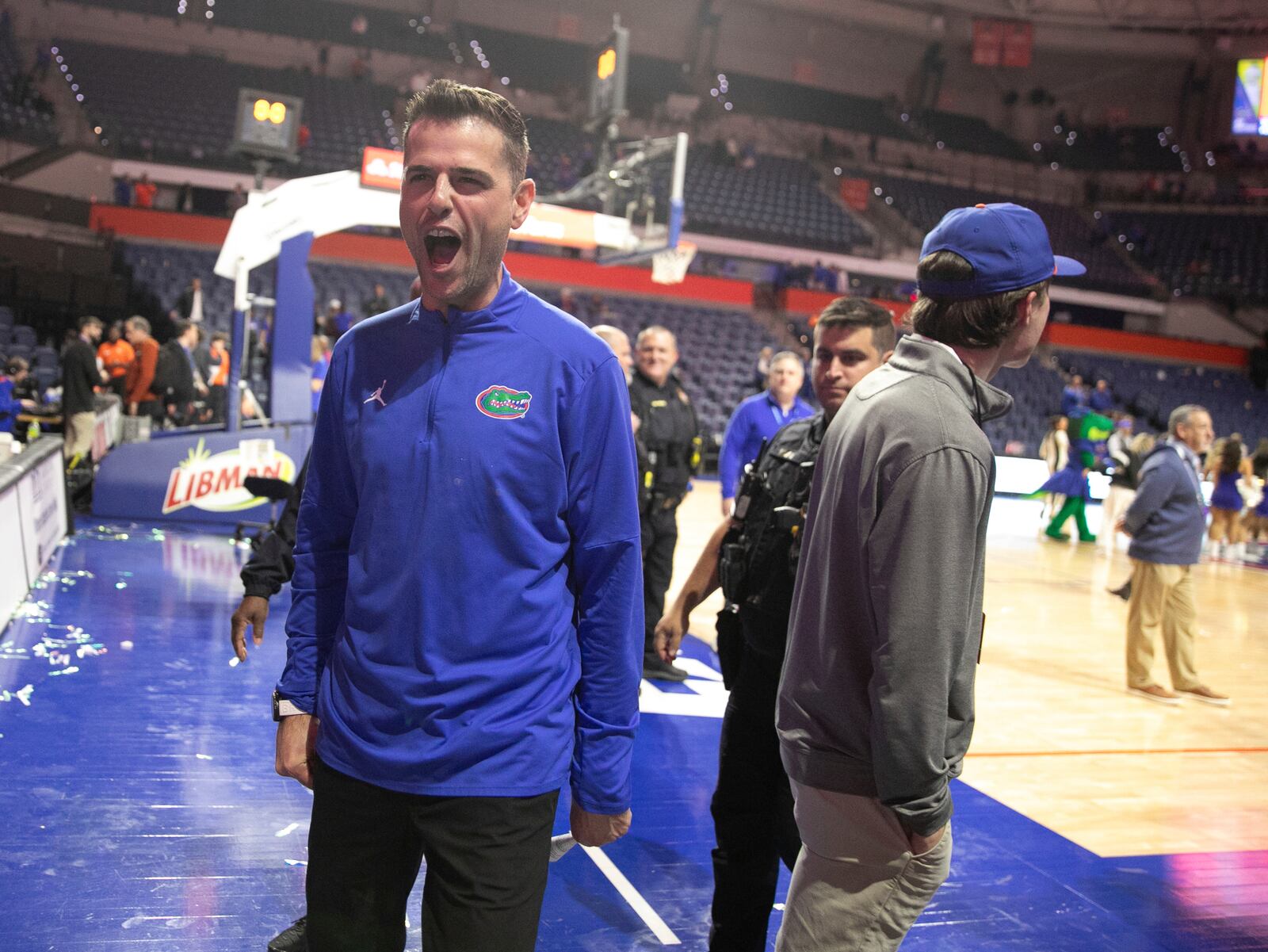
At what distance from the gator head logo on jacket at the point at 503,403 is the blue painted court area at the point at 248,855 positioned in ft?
6.94

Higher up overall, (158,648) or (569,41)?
(569,41)

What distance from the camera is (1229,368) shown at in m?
29.2

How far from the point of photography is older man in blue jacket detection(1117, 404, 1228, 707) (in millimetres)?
6570

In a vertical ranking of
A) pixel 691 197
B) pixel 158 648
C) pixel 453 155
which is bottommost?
pixel 158 648

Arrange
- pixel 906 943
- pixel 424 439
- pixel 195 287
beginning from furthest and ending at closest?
1. pixel 195 287
2. pixel 906 943
3. pixel 424 439

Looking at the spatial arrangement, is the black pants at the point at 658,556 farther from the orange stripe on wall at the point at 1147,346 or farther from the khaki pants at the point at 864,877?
the orange stripe on wall at the point at 1147,346

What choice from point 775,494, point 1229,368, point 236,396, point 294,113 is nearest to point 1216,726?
point 775,494

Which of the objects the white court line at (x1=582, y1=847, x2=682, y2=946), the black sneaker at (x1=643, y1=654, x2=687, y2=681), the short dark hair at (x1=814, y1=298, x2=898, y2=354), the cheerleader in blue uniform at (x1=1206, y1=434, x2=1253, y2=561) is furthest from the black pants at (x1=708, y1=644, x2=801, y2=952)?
the cheerleader in blue uniform at (x1=1206, y1=434, x2=1253, y2=561)

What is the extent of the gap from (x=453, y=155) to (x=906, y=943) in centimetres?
284

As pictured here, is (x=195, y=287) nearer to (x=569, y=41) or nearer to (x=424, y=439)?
(x=424, y=439)

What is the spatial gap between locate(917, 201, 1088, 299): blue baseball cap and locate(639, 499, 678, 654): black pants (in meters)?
4.20

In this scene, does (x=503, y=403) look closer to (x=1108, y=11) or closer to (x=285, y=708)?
(x=285, y=708)

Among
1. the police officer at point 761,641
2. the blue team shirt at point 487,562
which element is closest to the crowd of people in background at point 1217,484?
the police officer at point 761,641

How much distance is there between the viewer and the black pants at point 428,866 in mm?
1570
